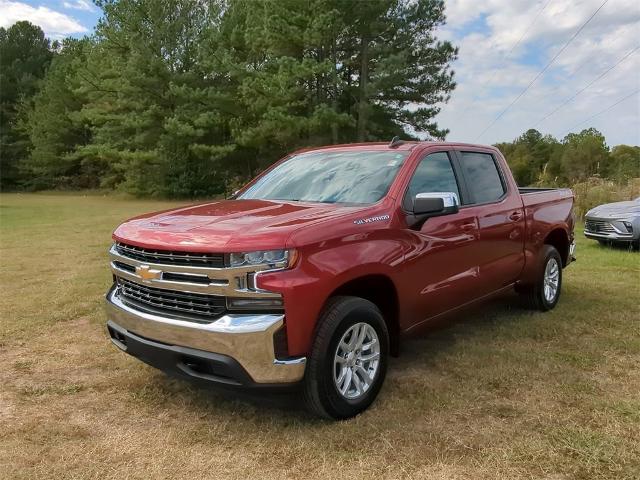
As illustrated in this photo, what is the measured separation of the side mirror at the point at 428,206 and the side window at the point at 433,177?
0.37 feet

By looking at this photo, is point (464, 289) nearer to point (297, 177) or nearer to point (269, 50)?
point (297, 177)

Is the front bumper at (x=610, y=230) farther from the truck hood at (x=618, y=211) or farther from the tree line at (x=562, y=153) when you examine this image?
the tree line at (x=562, y=153)

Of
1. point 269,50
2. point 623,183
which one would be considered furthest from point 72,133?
point 623,183

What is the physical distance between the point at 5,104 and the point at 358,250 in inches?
2353

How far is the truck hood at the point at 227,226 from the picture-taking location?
3176mm

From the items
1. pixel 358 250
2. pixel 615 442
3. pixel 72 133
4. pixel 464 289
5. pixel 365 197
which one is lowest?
pixel 615 442

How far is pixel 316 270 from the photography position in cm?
328

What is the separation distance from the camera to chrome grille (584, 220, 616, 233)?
35.6ft

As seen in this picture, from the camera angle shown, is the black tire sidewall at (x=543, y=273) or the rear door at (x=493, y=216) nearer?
the rear door at (x=493, y=216)

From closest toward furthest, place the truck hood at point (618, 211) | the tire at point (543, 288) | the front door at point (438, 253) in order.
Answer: the front door at point (438, 253), the tire at point (543, 288), the truck hood at point (618, 211)

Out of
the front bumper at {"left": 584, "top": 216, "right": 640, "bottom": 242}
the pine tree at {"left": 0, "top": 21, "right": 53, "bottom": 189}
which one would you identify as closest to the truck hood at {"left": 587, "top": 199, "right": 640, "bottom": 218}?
the front bumper at {"left": 584, "top": 216, "right": 640, "bottom": 242}

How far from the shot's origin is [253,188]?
503 cm

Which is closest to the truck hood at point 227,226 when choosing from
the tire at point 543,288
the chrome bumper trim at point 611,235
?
the tire at point 543,288

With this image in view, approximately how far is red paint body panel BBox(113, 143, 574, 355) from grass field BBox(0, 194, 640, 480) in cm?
58
